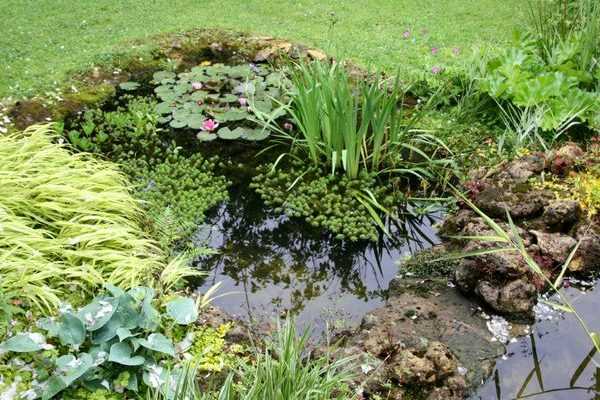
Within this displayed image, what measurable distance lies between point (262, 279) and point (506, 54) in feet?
11.6

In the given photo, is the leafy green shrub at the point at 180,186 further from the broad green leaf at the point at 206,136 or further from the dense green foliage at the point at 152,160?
the broad green leaf at the point at 206,136

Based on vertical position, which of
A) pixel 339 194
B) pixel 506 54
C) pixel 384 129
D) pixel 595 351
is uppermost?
pixel 506 54

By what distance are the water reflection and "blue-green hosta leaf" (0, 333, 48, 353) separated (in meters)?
1.30

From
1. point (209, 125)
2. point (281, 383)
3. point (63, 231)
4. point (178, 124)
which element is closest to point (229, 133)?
point (209, 125)

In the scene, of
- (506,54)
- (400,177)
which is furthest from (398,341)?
(506,54)

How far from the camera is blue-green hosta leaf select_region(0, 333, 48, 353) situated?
2996mm

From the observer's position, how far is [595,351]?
363 cm

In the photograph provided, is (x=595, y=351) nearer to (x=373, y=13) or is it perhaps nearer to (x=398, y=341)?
(x=398, y=341)

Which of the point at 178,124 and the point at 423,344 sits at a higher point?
the point at 178,124

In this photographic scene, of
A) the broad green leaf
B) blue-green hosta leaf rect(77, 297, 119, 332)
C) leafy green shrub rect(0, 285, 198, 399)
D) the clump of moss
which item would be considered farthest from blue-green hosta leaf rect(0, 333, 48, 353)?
the broad green leaf

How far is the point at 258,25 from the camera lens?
310 inches

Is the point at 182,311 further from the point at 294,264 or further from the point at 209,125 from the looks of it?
A: the point at 209,125

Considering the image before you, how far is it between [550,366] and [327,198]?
7.11ft

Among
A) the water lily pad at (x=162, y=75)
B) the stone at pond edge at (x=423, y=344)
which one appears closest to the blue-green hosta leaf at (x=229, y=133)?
the water lily pad at (x=162, y=75)
